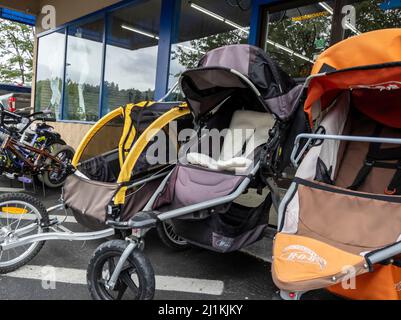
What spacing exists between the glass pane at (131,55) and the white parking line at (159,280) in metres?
4.87

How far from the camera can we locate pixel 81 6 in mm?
8531

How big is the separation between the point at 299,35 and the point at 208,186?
380cm

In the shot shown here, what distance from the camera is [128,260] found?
84.9 inches

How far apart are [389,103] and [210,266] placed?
2000 millimetres

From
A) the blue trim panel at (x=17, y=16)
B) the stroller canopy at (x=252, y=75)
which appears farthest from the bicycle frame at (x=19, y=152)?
the blue trim panel at (x=17, y=16)

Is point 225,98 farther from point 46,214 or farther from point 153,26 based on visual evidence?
point 153,26

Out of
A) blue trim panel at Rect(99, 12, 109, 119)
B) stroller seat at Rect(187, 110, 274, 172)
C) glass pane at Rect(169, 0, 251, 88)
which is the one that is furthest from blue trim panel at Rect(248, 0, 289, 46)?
blue trim panel at Rect(99, 12, 109, 119)

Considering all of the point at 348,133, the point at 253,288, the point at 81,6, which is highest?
the point at 81,6

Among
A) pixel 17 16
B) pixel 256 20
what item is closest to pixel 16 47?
pixel 17 16

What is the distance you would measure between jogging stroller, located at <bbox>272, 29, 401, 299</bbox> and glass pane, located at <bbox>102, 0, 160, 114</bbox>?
523 centimetres

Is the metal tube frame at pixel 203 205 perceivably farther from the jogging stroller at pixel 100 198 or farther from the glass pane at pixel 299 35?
the glass pane at pixel 299 35

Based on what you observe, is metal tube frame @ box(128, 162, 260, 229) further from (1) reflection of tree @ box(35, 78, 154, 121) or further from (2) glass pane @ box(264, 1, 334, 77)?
(1) reflection of tree @ box(35, 78, 154, 121)
